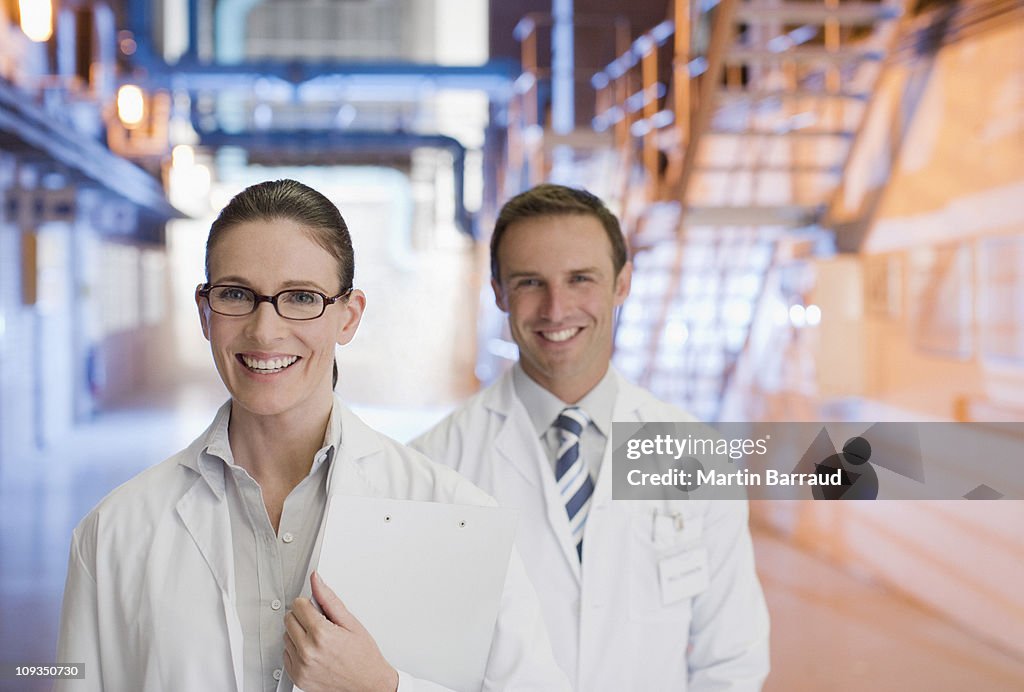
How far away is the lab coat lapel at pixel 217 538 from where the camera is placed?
1.23 metres

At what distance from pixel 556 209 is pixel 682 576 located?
0.70 m

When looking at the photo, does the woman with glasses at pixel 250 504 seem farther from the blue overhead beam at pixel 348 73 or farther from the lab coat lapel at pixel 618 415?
the blue overhead beam at pixel 348 73

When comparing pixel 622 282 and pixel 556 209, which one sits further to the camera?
pixel 622 282

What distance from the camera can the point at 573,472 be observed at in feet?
6.24

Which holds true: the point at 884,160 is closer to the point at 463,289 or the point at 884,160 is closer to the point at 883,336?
the point at 883,336

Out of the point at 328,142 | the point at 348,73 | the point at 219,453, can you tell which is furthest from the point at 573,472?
the point at 328,142

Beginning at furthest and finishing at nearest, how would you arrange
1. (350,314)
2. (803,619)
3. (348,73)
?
(348,73)
(803,619)
(350,314)

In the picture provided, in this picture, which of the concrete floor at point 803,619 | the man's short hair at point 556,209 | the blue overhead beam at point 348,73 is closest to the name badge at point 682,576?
the man's short hair at point 556,209

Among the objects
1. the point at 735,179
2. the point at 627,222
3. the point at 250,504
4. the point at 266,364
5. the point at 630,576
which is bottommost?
the point at 630,576

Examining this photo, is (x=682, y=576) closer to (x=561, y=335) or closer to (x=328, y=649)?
(x=561, y=335)

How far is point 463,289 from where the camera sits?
39.7 feet

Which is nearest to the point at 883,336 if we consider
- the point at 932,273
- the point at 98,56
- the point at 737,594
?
the point at 932,273

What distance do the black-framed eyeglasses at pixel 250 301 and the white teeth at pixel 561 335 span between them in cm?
64

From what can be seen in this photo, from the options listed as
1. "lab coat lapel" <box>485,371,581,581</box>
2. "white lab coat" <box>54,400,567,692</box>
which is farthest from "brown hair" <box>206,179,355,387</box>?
"lab coat lapel" <box>485,371,581,581</box>
